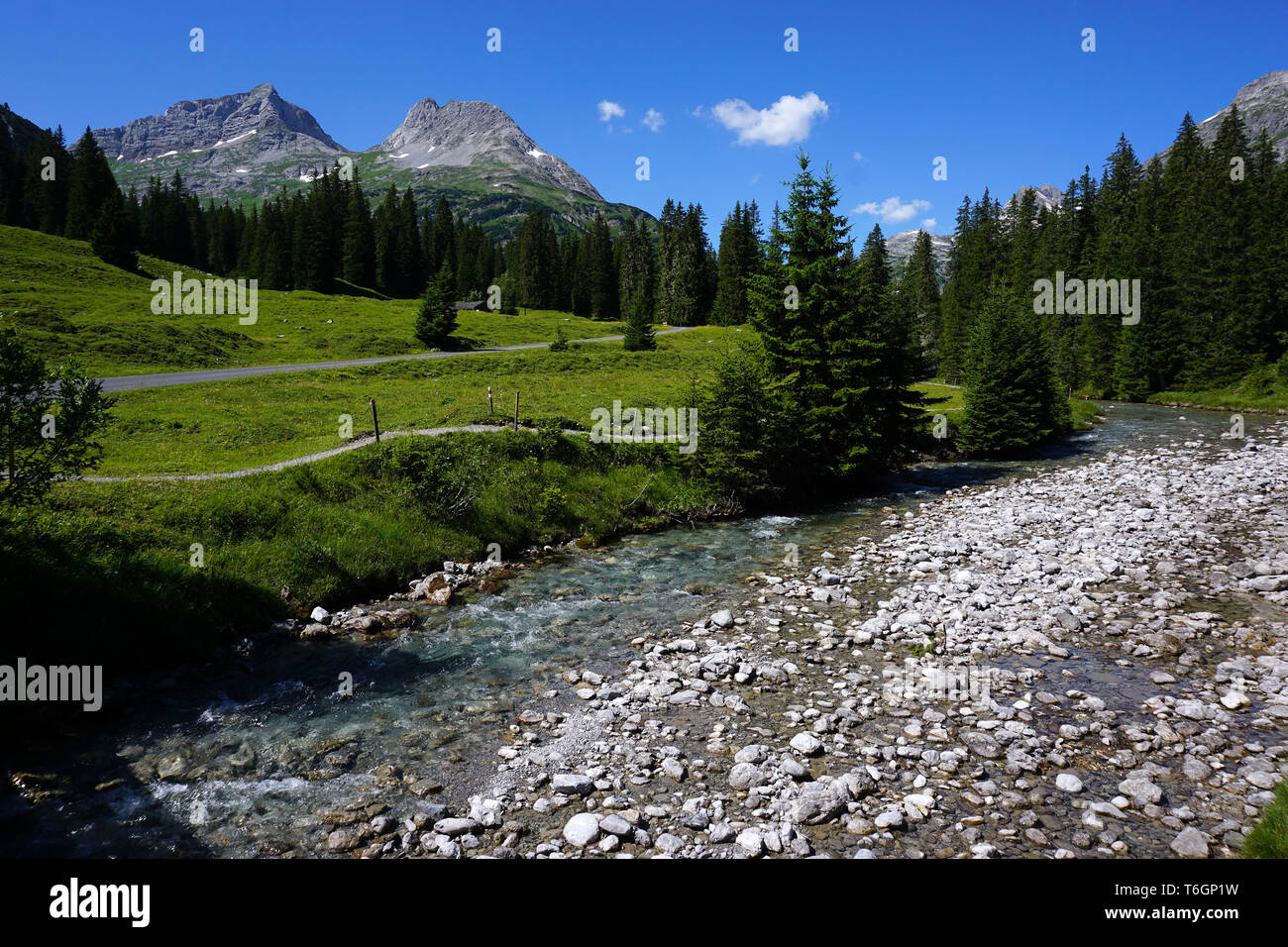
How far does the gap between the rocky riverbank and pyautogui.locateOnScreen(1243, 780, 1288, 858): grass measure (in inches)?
14.7

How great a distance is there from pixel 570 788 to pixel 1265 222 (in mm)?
87291

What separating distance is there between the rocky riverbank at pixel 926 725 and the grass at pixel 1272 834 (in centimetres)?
37

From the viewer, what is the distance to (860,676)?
11742 mm

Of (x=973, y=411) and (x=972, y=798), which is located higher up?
(x=973, y=411)

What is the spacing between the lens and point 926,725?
9.90m

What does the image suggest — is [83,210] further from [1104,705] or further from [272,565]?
[1104,705]

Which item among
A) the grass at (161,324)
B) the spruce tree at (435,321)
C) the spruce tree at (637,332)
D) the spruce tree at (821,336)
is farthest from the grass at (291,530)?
the spruce tree at (637,332)

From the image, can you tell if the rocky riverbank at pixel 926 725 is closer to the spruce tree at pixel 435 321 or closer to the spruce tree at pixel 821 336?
the spruce tree at pixel 821 336

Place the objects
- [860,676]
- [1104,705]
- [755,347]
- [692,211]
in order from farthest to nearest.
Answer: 1. [692,211]
2. [755,347]
3. [860,676]
4. [1104,705]

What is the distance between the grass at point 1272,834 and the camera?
244 inches

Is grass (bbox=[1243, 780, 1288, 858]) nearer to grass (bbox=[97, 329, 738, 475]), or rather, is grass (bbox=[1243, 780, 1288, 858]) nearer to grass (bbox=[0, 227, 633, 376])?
grass (bbox=[97, 329, 738, 475])
